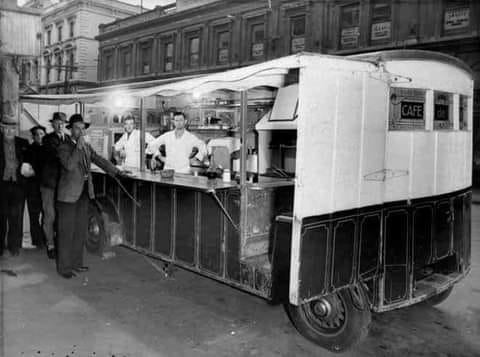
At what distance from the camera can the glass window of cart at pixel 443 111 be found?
463 cm

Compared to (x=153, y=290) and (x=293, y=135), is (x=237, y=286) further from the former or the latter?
(x=293, y=135)

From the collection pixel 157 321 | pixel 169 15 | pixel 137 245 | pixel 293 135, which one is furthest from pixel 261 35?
pixel 157 321

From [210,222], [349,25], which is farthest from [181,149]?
[349,25]

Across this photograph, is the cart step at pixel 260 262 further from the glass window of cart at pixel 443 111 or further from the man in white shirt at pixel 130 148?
the man in white shirt at pixel 130 148

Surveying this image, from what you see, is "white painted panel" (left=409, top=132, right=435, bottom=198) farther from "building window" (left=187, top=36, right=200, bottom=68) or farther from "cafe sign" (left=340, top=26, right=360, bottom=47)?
"building window" (left=187, top=36, right=200, bottom=68)

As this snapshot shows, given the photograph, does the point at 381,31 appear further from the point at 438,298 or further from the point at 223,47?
the point at 438,298

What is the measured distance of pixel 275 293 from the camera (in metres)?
4.25

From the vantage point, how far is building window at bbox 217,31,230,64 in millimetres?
26766

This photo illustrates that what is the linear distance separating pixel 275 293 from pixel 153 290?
2.09 m

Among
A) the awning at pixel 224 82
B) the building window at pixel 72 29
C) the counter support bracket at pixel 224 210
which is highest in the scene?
the building window at pixel 72 29

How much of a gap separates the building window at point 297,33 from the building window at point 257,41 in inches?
71.5

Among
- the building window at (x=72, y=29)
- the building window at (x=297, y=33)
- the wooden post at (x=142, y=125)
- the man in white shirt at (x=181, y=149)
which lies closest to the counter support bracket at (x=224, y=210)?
the wooden post at (x=142, y=125)

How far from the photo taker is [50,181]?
691 cm

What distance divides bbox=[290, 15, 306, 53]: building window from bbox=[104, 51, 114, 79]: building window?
1760 cm
